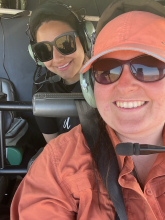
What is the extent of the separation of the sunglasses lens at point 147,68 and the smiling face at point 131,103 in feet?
0.05

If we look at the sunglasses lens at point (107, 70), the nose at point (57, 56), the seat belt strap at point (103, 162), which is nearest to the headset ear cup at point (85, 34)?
the nose at point (57, 56)

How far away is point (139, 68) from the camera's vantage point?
70 centimetres

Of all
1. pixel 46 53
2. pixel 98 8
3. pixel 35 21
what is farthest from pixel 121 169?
pixel 98 8

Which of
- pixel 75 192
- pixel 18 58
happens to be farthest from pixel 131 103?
pixel 18 58

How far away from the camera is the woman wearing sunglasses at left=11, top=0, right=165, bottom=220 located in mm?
702

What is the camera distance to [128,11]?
77 cm

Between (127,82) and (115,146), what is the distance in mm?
214

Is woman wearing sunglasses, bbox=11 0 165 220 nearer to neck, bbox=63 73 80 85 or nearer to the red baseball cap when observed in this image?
the red baseball cap

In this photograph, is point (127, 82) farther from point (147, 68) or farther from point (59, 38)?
point (59, 38)

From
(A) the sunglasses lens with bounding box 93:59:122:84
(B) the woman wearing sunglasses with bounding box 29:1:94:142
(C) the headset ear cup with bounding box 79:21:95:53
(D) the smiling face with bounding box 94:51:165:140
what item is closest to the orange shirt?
(D) the smiling face with bounding box 94:51:165:140

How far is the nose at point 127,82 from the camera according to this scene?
0.71 meters

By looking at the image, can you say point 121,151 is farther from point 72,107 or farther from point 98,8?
point 98,8

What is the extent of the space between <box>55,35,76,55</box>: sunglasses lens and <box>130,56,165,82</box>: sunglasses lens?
706mm

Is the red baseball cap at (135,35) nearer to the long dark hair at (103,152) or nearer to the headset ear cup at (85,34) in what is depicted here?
the long dark hair at (103,152)
